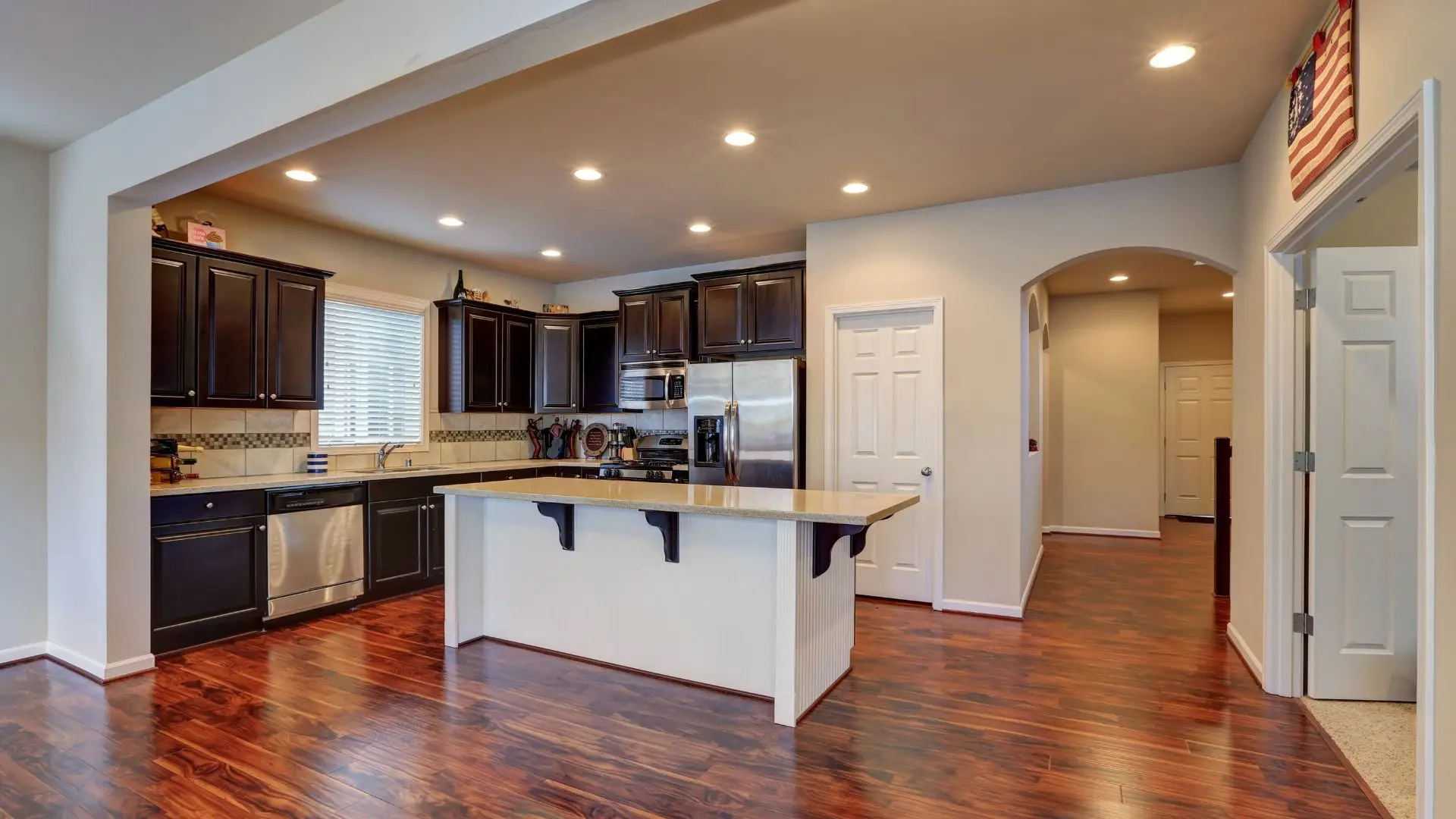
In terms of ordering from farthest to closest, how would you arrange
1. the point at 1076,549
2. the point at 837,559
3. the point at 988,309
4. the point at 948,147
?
the point at 1076,549 < the point at 988,309 < the point at 948,147 < the point at 837,559

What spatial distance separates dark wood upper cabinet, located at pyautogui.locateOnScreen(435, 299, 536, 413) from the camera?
19.0 ft

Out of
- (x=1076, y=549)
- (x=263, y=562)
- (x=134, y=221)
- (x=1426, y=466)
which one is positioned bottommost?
(x=1076, y=549)

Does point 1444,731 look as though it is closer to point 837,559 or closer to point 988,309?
point 837,559

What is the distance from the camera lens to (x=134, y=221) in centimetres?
344

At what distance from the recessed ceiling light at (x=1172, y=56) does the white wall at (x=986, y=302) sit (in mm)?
1455

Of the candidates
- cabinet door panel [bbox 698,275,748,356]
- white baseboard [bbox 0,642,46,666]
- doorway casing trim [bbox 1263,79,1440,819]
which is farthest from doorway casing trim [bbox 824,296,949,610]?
white baseboard [bbox 0,642,46,666]

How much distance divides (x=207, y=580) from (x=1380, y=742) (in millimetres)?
5422

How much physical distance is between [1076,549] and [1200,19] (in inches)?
213

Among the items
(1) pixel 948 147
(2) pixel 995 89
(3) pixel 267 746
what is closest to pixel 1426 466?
(2) pixel 995 89

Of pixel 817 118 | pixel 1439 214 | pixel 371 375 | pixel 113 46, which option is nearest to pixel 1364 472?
pixel 1439 214

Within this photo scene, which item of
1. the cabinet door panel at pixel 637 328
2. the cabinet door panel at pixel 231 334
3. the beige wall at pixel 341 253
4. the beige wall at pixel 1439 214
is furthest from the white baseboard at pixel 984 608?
the beige wall at pixel 341 253

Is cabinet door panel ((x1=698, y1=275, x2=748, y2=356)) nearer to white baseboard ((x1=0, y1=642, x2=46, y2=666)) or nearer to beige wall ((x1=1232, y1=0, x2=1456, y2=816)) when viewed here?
beige wall ((x1=1232, y1=0, x2=1456, y2=816))

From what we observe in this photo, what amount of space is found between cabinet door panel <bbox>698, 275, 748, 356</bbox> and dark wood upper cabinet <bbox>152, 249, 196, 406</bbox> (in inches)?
131

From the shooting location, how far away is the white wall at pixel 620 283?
6.26 m
